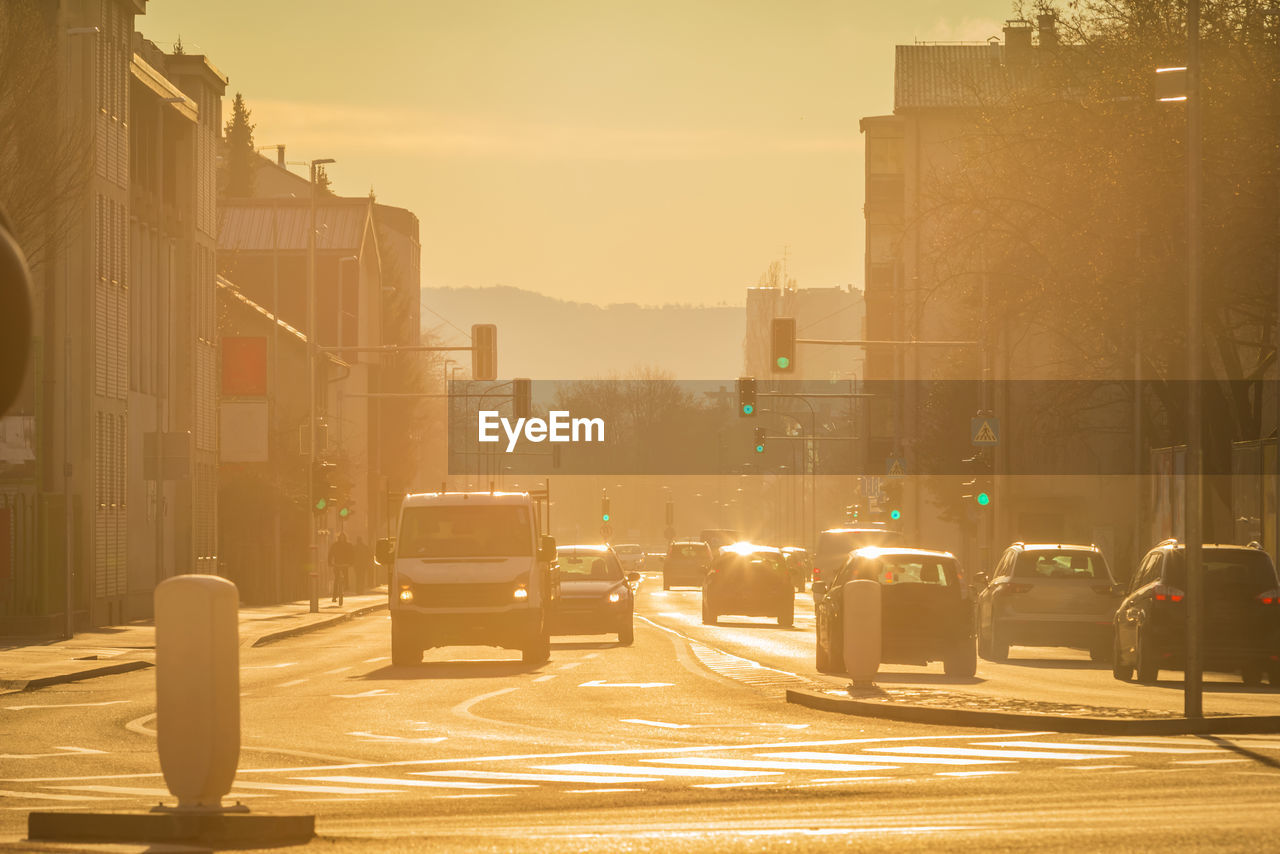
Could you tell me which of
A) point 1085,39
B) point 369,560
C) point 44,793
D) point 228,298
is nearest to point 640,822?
point 44,793

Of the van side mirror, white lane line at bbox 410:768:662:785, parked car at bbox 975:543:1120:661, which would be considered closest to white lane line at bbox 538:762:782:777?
white lane line at bbox 410:768:662:785

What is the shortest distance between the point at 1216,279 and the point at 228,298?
147 feet

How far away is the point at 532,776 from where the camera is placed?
43.4ft

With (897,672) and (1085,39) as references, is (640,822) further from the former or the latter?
(1085,39)

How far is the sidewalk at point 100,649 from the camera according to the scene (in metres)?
26.2

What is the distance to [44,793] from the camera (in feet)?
41.1

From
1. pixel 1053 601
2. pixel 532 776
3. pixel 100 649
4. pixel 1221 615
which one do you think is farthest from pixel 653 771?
pixel 100 649

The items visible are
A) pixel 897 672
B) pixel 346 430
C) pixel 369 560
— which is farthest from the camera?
pixel 346 430

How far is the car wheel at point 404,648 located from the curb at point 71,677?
3.79 m

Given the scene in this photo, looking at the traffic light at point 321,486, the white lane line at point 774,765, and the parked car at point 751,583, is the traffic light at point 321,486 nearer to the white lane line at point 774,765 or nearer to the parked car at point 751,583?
the parked car at point 751,583

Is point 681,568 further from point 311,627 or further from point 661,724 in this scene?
point 661,724

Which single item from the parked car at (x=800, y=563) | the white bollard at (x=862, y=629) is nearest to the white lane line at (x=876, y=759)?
the white bollard at (x=862, y=629)

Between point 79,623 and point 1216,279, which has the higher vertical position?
point 1216,279

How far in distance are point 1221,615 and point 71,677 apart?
14048 millimetres
